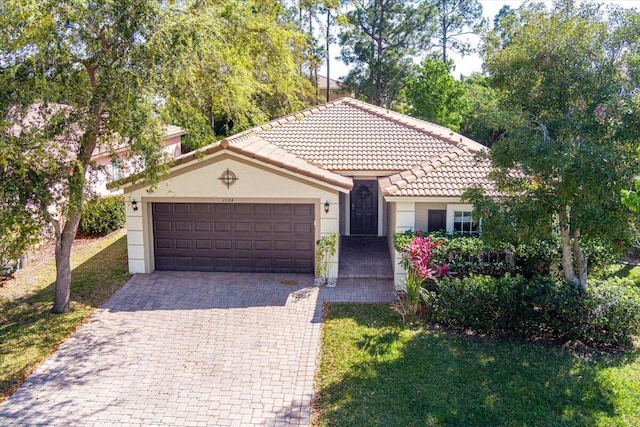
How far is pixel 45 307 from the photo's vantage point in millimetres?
12508

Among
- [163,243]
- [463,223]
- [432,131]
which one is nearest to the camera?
[463,223]

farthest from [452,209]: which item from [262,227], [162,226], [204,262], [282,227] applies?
[162,226]

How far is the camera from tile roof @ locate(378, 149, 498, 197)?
13289 millimetres

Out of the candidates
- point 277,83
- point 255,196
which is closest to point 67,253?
point 255,196

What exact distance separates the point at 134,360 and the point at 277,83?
8494 millimetres

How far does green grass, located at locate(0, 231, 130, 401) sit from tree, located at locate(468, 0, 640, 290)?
29.6ft

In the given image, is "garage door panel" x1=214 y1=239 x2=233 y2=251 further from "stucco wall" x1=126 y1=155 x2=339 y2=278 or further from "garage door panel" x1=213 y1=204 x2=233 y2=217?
"stucco wall" x1=126 y1=155 x2=339 y2=278

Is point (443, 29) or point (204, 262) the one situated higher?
point (443, 29)

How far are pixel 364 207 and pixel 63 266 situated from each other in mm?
10181

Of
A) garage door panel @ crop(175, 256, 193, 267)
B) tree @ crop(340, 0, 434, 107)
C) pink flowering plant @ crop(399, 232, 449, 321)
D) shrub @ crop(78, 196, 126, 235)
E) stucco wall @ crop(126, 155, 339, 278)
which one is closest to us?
pink flowering plant @ crop(399, 232, 449, 321)

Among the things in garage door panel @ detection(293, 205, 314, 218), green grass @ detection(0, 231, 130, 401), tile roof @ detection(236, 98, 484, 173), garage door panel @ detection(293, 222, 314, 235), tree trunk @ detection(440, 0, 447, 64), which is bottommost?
green grass @ detection(0, 231, 130, 401)

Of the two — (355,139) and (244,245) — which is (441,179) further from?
(244,245)

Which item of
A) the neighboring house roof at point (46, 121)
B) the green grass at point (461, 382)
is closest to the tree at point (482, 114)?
the green grass at point (461, 382)

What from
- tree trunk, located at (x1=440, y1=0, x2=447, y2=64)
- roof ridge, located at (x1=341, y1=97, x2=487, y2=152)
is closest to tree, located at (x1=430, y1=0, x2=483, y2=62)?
tree trunk, located at (x1=440, y1=0, x2=447, y2=64)
